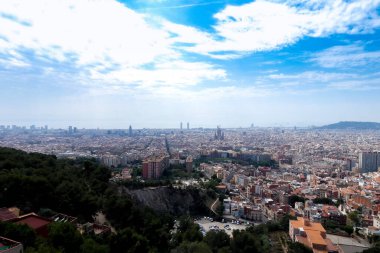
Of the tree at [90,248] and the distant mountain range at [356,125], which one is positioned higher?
the distant mountain range at [356,125]

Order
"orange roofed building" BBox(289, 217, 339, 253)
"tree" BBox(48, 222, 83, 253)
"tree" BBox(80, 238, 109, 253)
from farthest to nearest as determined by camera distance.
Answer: "orange roofed building" BBox(289, 217, 339, 253) < "tree" BBox(48, 222, 83, 253) < "tree" BBox(80, 238, 109, 253)

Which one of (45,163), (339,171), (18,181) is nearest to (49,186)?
(18,181)

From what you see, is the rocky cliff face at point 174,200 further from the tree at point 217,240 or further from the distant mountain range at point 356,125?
the distant mountain range at point 356,125

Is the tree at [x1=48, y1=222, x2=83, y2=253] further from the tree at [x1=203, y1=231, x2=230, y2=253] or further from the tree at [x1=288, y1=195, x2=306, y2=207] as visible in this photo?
the tree at [x1=288, y1=195, x2=306, y2=207]

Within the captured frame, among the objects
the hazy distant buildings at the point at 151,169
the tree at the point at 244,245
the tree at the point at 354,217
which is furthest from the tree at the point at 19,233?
the hazy distant buildings at the point at 151,169

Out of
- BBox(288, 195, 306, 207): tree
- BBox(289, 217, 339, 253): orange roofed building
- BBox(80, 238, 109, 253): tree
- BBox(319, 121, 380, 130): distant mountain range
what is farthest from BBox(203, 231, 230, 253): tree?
BBox(319, 121, 380, 130): distant mountain range

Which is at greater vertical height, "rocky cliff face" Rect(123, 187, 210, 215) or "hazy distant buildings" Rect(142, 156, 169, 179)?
"hazy distant buildings" Rect(142, 156, 169, 179)
